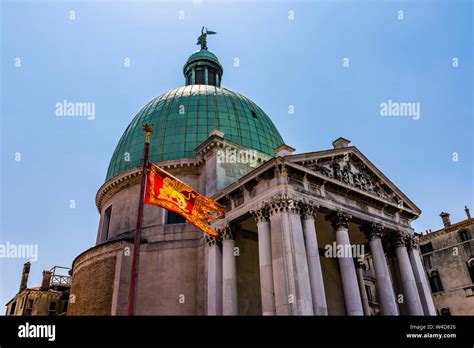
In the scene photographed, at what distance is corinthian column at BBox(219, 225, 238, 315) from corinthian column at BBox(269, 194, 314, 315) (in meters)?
3.10

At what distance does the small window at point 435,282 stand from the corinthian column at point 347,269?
2503 cm

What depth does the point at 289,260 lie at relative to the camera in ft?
54.1

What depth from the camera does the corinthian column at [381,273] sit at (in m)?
19.9

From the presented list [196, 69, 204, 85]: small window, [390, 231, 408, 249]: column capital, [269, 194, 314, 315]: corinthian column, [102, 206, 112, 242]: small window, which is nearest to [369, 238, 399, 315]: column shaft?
[390, 231, 408, 249]: column capital

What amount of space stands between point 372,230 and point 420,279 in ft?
15.4

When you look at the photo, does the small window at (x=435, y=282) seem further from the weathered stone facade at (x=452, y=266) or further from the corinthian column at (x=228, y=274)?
the corinthian column at (x=228, y=274)

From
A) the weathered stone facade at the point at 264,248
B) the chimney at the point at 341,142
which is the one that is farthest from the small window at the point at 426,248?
the chimney at the point at 341,142

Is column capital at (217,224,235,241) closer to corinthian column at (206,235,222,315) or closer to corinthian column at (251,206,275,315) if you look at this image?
corinthian column at (206,235,222,315)

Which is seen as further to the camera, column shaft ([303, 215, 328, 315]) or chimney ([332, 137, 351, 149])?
chimney ([332, 137, 351, 149])

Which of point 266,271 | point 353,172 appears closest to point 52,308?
point 266,271

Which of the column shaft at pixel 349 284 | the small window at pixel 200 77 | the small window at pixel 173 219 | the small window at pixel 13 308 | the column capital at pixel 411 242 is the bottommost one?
the column shaft at pixel 349 284

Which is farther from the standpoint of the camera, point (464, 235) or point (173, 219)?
point (464, 235)

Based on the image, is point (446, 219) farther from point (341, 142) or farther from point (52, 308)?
point (52, 308)

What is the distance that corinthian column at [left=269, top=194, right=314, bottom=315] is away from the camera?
15.7 metres
